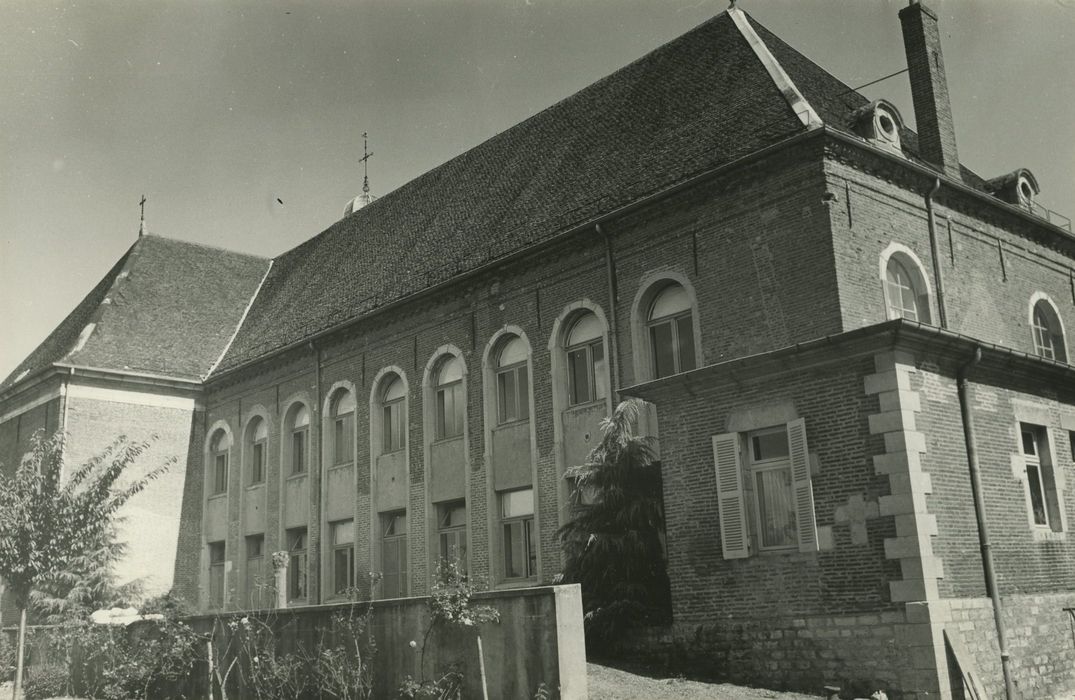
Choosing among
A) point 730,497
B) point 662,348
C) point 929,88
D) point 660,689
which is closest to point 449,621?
point 660,689

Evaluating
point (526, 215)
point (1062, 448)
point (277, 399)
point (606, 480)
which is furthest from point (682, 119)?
point (277, 399)

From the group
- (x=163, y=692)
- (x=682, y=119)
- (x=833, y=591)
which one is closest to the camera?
(x=833, y=591)

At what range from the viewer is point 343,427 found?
2625 cm

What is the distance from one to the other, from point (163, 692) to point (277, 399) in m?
11.2

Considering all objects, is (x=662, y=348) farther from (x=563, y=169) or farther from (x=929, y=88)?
(x=929, y=88)

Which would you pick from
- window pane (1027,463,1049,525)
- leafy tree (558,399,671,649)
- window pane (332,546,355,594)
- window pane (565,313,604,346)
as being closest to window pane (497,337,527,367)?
window pane (565,313,604,346)

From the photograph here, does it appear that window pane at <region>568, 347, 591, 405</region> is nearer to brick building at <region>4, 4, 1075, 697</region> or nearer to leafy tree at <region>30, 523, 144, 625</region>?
brick building at <region>4, 4, 1075, 697</region>

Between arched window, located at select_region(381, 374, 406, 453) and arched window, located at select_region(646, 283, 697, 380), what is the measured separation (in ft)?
24.6

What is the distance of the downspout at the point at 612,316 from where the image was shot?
62.8 feet

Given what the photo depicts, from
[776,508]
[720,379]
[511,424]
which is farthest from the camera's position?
[511,424]

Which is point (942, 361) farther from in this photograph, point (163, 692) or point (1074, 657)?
point (163, 692)

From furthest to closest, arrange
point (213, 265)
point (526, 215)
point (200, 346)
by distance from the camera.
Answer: point (213, 265) < point (200, 346) < point (526, 215)

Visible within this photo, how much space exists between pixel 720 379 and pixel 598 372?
492cm

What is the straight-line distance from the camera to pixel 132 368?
30.0m
